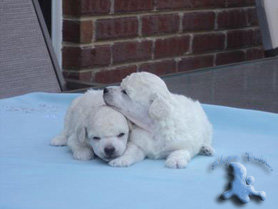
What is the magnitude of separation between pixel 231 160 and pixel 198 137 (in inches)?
4.6

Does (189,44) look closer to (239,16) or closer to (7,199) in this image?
(239,16)

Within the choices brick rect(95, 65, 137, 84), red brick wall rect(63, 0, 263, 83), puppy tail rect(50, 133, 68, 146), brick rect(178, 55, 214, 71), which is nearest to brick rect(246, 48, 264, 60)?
red brick wall rect(63, 0, 263, 83)

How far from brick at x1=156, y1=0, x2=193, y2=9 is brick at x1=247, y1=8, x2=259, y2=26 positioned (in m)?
0.64

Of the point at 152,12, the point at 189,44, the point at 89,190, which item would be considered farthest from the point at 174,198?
the point at 189,44

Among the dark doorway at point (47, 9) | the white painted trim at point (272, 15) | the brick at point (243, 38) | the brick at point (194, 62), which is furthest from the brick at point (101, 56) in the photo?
the white painted trim at point (272, 15)

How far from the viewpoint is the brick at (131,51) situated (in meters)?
3.96

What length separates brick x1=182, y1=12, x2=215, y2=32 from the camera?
4.45m

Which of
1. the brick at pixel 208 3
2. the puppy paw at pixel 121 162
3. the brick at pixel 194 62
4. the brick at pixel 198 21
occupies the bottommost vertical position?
the brick at pixel 194 62

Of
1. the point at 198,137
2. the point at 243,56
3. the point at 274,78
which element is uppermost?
the point at 198,137

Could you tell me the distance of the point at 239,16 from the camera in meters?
4.87

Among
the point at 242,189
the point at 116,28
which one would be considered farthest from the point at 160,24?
the point at 242,189

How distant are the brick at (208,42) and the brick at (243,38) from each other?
0.26ft

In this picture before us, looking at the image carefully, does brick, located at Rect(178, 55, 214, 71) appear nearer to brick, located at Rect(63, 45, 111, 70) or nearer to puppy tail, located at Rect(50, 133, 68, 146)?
brick, located at Rect(63, 45, 111, 70)

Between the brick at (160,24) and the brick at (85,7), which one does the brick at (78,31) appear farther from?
the brick at (160,24)
